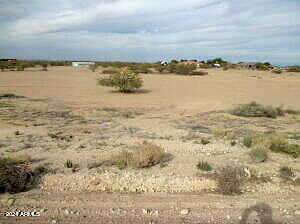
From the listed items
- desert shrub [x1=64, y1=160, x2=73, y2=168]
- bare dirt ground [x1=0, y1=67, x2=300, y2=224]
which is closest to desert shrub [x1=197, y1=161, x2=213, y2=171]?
bare dirt ground [x1=0, y1=67, x2=300, y2=224]

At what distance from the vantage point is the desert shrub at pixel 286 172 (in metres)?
7.36

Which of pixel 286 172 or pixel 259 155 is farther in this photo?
pixel 259 155

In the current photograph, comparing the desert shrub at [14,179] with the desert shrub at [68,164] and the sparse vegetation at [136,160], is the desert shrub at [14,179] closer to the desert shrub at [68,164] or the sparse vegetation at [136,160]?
the desert shrub at [68,164]

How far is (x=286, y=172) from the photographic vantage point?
7516mm

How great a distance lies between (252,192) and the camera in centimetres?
652

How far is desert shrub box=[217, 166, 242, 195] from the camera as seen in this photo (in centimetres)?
645

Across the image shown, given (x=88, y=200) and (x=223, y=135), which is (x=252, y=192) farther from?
(x=223, y=135)

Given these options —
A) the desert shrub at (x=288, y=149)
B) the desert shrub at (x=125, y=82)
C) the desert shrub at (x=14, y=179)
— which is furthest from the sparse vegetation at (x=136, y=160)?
the desert shrub at (x=125, y=82)

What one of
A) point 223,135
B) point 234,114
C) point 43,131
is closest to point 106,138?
point 43,131

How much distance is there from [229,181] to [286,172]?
193cm

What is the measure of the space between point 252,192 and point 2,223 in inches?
208

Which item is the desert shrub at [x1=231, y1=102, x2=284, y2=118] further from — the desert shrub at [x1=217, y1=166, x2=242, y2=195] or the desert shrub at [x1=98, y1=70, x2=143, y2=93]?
the desert shrub at [x1=98, y1=70, x2=143, y2=93]

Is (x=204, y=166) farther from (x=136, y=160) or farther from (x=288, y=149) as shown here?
(x=288, y=149)

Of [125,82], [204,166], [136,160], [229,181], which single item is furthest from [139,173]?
[125,82]
